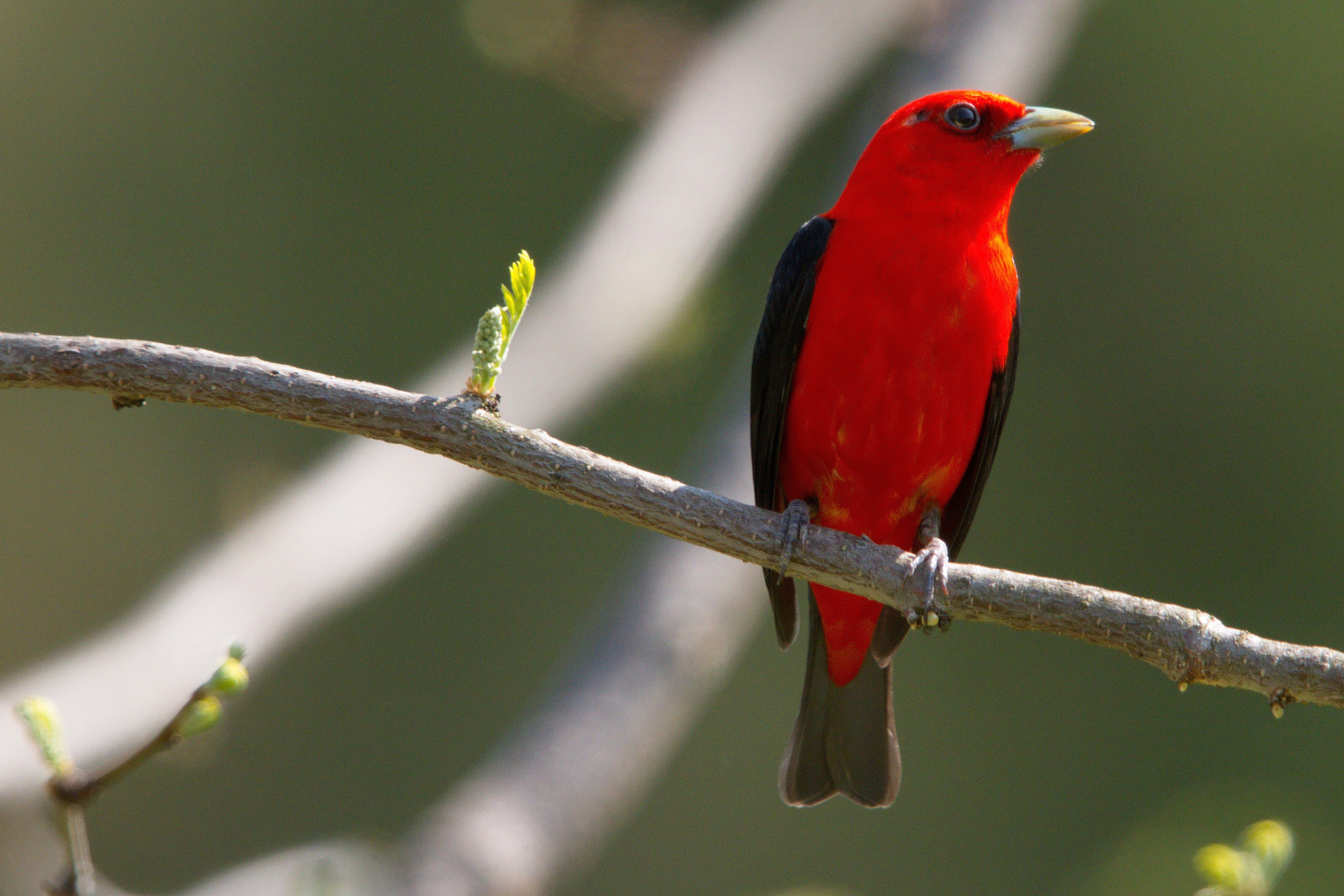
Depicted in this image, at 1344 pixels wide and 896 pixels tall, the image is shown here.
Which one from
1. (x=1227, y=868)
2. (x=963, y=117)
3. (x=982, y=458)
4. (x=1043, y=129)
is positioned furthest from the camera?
(x=982, y=458)

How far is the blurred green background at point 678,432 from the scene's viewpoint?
8.66m

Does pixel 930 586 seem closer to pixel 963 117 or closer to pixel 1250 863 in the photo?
pixel 1250 863

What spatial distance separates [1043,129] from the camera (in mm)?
4094

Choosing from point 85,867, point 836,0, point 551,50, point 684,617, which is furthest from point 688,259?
point 85,867

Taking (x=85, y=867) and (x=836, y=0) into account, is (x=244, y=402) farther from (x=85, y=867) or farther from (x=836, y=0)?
(x=836, y=0)

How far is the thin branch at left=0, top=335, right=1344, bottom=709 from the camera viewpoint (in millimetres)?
2604

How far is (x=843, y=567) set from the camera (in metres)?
3.17

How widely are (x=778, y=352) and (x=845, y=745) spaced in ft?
4.68

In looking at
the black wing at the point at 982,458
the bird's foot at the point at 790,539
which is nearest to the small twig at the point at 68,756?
the bird's foot at the point at 790,539

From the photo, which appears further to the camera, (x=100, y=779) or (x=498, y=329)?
(x=498, y=329)

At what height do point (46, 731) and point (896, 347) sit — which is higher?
point (896, 347)

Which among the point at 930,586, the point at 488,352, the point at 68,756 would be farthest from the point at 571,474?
the point at 68,756

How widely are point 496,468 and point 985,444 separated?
2.06m

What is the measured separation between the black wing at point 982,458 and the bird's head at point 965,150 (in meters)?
0.44
